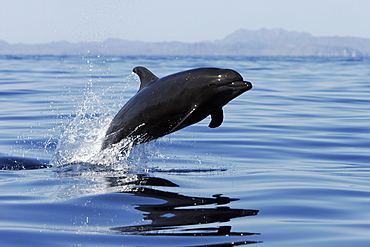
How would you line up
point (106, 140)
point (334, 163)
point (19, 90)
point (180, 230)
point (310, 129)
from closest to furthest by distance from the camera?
point (180, 230), point (106, 140), point (334, 163), point (310, 129), point (19, 90)

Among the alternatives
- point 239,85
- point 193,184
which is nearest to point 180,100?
point 239,85

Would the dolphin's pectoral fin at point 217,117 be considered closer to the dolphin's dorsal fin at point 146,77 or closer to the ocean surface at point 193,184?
the ocean surface at point 193,184

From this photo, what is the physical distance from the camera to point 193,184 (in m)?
9.82

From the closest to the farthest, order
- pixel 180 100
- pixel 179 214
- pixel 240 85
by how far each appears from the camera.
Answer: pixel 179 214
pixel 240 85
pixel 180 100

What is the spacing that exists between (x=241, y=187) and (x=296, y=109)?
11.9 m

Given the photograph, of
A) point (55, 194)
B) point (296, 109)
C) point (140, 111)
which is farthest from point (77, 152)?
point (296, 109)

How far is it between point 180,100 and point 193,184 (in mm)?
1278

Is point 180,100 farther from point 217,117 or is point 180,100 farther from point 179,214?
point 179,214

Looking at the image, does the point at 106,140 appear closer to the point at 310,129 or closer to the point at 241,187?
the point at 241,187

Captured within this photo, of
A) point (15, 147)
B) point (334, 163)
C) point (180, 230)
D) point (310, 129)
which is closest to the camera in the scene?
point (180, 230)

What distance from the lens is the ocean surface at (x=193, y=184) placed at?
7.03 meters

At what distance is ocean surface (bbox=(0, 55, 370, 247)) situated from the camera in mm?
7031

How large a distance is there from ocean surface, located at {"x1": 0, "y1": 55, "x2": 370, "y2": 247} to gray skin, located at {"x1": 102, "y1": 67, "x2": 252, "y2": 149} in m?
0.84

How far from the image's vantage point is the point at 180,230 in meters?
7.09
